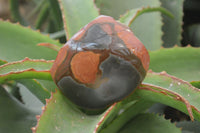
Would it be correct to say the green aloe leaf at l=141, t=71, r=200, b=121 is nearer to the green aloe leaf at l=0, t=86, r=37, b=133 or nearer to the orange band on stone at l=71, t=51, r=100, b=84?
the orange band on stone at l=71, t=51, r=100, b=84

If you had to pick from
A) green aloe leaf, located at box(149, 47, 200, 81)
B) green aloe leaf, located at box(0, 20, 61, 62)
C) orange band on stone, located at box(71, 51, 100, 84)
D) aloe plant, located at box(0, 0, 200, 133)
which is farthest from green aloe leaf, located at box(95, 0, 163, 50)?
orange band on stone, located at box(71, 51, 100, 84)

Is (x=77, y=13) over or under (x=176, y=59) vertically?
over

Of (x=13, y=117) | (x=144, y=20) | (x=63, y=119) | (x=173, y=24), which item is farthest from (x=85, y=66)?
(x=173, y=24)

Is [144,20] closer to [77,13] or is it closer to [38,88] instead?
[77,13]

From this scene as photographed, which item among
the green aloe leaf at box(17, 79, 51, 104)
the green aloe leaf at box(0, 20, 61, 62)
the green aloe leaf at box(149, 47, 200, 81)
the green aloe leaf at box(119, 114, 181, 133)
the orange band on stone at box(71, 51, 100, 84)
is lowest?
the green aloe leaf at box(119, 114, 181, 133)

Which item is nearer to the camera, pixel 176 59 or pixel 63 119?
pixel 63 119
